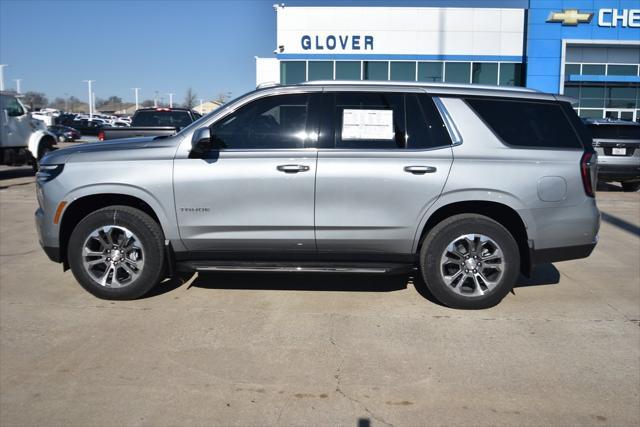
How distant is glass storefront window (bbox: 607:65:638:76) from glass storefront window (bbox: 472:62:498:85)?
628 centimetres

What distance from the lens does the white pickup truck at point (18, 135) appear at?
15.9 m

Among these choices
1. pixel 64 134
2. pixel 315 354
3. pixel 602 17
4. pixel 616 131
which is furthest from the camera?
pixel 64 134

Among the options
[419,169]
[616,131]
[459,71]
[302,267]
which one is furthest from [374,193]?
[459,71]

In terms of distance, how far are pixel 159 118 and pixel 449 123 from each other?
10.9 metres

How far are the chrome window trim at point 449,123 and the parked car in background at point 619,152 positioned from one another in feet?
27.3

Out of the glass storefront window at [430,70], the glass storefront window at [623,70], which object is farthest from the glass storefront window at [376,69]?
the glass storefront window at [623,70]

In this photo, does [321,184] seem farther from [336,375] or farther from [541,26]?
[541,26]

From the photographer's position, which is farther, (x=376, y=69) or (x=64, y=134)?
(x=64, y=134)

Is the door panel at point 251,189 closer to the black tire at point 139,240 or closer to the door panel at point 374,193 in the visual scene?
the door panel at point 374,193

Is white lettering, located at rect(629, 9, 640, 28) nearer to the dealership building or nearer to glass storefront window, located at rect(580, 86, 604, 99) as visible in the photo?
the dealership building

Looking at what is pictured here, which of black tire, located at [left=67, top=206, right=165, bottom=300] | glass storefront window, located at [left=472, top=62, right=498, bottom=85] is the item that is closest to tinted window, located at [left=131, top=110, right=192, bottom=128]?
black tire, located at [left=67, top=206, right=165, bottom=300]

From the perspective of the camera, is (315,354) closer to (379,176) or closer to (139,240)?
(379,176)

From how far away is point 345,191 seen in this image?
5113mm

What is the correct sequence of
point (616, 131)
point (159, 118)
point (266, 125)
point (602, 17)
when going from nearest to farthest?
point (266, 125) → point (616, 131) → point (159, 118) → point (602, 17)
